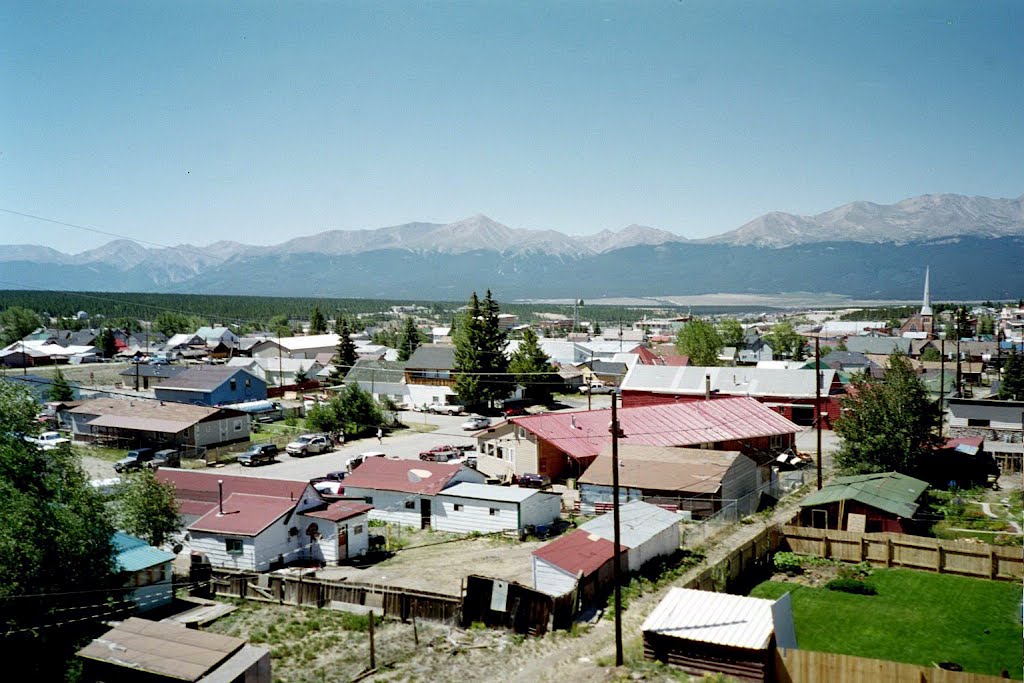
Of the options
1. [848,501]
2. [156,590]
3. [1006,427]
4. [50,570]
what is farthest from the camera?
[1006,427]

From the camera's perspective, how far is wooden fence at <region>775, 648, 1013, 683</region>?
12.7m

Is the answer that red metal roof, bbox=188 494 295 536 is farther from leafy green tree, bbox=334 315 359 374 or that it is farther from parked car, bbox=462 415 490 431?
leafy green tree, bbox=334 315 359 374

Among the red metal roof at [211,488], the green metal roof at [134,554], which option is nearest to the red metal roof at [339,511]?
the red metal roof at [211,488]

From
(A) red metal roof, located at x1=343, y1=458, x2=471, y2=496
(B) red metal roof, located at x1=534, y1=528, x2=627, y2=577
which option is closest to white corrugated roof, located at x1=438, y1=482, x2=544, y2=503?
(A) red metal roof, located at x1=343, y1=458, x2=471, y2=496

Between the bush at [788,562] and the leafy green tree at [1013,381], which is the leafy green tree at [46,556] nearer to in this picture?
the bush at [788,562]

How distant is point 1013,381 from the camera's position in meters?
59.6

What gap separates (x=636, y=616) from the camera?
2019cm

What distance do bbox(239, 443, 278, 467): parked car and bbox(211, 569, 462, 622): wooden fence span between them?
59.7 ft

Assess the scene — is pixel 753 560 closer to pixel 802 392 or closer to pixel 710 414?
pixel 710 414

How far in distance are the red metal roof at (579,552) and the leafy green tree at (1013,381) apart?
52.7 metres

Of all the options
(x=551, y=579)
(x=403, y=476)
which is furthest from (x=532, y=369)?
(x=551, y=579)

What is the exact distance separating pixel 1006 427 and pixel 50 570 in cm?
5071

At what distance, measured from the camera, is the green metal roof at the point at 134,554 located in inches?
864

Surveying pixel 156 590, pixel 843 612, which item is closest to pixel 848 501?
pixel 843 612
